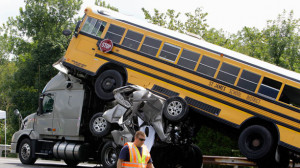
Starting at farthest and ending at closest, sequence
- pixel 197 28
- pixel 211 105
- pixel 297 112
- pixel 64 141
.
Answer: pixel 197 28
pixel 64 141
pixel 211 105
pixel 297 112

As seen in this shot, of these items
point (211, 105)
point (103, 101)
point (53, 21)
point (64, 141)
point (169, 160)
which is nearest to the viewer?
point (211, 105)

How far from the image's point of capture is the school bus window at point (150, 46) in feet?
40.0

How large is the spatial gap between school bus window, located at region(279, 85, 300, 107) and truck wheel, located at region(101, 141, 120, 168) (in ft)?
14.9

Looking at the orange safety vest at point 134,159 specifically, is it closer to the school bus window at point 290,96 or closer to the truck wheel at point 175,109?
the truck wheel at point 175,109

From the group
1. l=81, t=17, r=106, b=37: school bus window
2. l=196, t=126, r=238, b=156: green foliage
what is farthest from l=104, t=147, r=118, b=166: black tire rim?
l=196, t=126, r=238, b=156: green foliage

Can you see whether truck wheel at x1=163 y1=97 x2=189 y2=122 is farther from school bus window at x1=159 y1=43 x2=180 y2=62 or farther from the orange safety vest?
the orange safety vest

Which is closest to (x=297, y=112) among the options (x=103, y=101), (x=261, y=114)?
(x=261, y=114)

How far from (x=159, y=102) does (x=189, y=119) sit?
106 centimetres

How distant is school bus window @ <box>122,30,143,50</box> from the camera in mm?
12420

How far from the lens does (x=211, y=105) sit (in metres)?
11.5

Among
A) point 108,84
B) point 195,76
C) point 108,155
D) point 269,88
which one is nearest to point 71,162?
point 108,155

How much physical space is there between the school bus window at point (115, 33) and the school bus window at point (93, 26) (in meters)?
0.24

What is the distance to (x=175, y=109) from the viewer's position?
11.5 meters

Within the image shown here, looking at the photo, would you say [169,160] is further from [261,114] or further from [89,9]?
[89,9]
